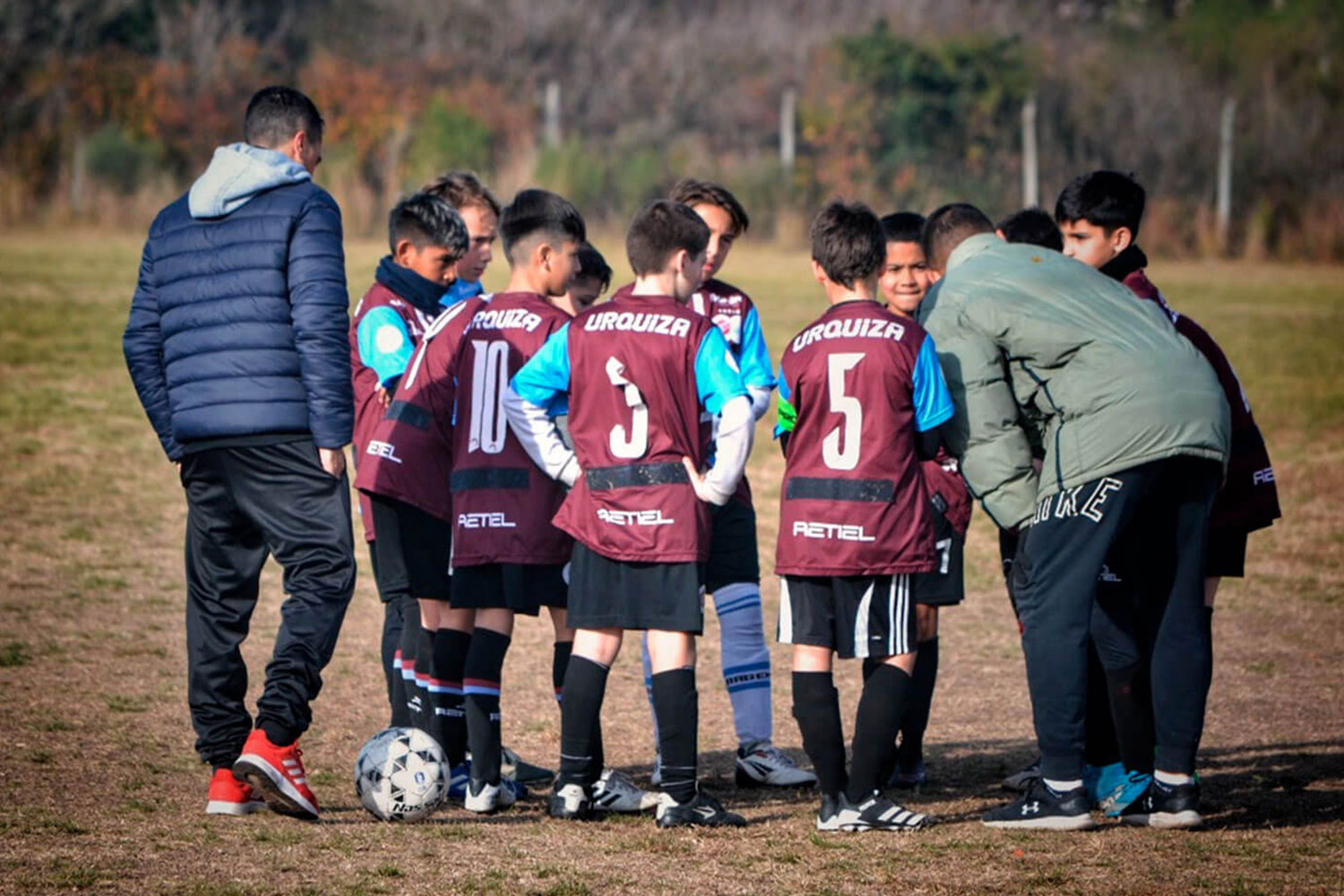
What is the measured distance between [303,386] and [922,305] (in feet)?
6.57

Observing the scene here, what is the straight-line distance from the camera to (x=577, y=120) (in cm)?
4559

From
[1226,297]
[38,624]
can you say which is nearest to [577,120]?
[1226,297]

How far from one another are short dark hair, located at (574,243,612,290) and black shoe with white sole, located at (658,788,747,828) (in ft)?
6.33

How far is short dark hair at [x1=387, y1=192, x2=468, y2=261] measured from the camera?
6277 millimetres

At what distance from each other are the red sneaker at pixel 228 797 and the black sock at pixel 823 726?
67.3 inches

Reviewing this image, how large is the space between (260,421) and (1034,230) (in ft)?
9.25

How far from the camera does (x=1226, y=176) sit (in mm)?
35062

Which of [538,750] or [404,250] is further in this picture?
[538,750]

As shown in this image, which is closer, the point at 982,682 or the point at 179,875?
the point at 179,875

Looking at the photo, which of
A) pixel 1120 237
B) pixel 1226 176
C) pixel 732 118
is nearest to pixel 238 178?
pixel 1120 237

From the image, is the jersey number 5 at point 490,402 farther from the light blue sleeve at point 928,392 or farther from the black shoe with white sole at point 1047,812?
the black shoe with white sole at point 1047,812

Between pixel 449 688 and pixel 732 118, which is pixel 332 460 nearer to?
pixel 449 688

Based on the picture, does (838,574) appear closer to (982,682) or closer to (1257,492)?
(1257,492)

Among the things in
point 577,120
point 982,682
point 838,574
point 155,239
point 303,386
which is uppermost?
point 577,120
